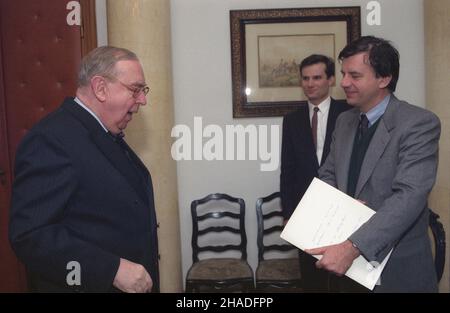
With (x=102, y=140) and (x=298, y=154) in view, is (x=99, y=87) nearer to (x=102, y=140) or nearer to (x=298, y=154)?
(x=102, y=140)

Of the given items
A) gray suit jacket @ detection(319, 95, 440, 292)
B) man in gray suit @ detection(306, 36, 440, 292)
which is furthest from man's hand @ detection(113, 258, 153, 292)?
gray suit jacket @ detection(319, 95, 440, 292)

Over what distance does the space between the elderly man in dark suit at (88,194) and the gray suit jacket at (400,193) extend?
786 mm

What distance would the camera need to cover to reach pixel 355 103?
77.4 inches

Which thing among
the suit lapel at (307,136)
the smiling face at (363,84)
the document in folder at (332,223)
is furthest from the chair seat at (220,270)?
the smiling face at (363,84)

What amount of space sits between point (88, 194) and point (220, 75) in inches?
99.7

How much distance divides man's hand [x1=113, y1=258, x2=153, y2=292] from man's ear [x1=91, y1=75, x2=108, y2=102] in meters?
0.56

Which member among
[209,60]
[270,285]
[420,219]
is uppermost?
[209,60]

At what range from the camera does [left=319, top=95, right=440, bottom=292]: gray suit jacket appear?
1.70m

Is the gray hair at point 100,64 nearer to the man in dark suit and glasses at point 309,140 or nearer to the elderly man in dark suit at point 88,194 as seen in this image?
the elderly man in dark suit at point 88,194

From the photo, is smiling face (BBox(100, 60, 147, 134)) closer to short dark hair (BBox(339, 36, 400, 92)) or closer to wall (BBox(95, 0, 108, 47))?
short dark hair (BBox(339, 36, 400, 92))

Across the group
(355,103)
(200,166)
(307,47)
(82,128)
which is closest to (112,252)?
(82,128)

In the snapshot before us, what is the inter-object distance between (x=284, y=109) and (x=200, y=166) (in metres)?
0.82

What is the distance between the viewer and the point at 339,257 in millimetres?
1705
